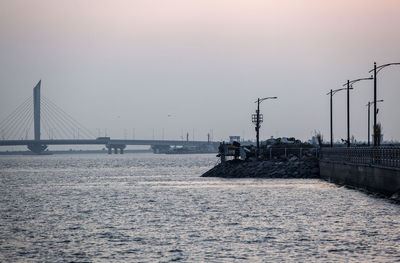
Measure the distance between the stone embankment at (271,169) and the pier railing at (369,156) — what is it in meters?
7.49

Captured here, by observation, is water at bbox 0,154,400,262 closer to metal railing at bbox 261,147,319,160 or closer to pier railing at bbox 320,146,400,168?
pier railing at bbox 320,146,400,168

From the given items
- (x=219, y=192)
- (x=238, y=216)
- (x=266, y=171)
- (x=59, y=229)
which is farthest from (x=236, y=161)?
(x=59, y=229)

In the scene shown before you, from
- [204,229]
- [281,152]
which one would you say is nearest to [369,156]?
[204,229]

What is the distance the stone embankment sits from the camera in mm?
87081

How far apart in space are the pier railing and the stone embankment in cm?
749

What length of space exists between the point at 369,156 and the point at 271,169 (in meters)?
34.1

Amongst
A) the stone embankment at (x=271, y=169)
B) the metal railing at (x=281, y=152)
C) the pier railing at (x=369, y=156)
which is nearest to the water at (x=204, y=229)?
the pier railing at (x=369, y=156)

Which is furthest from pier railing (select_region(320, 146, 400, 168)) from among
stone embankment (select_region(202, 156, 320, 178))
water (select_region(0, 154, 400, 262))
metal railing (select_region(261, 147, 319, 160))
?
metal railing (select_region(261, 147, 319, 160))

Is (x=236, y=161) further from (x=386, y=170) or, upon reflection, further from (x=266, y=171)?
(x=386, y=170)

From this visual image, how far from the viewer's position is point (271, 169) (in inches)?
3536

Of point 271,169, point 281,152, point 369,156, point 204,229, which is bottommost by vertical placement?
point 204,229

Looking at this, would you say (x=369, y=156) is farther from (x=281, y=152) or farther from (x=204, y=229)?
(x=281, y=152)

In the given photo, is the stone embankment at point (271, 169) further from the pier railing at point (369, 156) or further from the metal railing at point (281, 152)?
the pier railing at point (369, 156)

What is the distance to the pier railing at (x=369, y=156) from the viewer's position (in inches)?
1875
